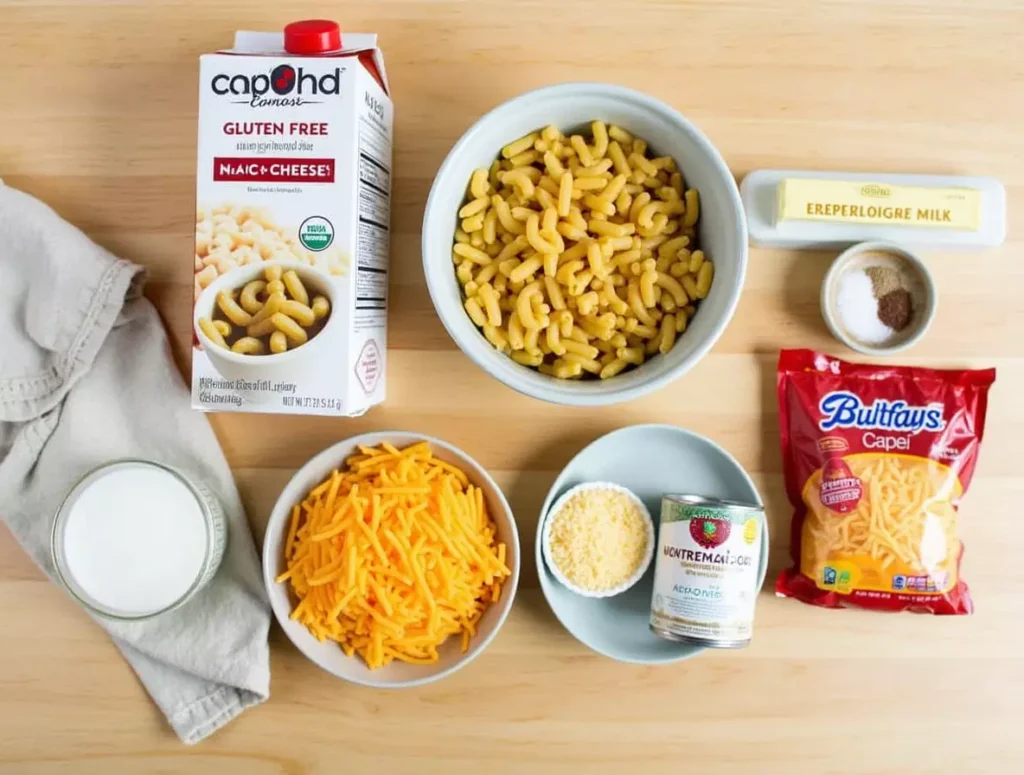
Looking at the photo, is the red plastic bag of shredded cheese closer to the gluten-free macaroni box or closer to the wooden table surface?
the wooden table surface

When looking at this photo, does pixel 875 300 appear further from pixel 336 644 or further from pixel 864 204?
pixel 336 644

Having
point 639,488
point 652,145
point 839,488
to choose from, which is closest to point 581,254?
point 652,145

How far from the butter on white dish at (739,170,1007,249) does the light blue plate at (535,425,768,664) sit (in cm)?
26

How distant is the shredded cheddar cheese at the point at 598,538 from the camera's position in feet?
2.88

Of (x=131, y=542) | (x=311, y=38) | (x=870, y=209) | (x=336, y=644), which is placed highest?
(x=311, y=38)

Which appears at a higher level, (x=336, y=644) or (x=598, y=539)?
(x=598, y=539)

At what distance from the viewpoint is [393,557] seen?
2.76ft

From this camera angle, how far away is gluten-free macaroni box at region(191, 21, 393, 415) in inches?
30.5

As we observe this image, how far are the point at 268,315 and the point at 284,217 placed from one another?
10cm

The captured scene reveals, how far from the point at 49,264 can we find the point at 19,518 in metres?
0.29

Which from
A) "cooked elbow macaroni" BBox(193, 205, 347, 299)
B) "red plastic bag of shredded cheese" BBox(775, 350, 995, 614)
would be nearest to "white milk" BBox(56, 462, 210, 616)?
"cooked elbow macaroni" BBox(193, 205, 347, 299)

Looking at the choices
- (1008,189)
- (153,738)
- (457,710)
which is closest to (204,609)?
(153,738)

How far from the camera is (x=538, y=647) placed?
3.12ft

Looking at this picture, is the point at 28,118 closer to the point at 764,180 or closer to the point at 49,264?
the point at 49,264
